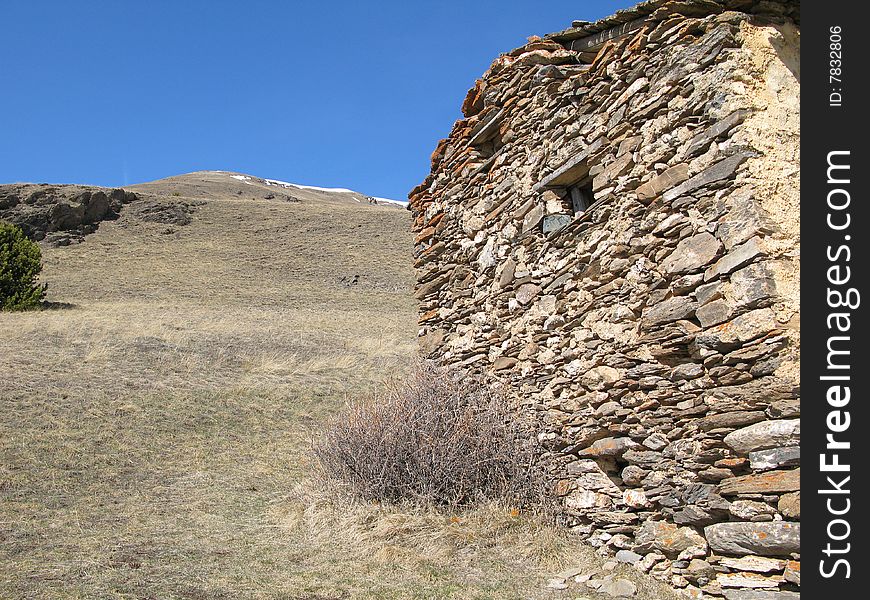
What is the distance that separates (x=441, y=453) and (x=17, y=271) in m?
22.2

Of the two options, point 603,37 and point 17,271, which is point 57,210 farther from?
point 603,37

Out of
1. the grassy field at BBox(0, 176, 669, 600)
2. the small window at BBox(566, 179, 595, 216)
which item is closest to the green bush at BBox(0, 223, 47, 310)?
the grassy field at BBox(0, 176, 669, 600)

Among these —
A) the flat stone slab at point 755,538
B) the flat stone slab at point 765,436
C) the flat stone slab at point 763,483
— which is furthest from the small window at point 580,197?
the flat stone slab at point 755,538

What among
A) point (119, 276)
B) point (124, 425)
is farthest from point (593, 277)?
point (119, 276)

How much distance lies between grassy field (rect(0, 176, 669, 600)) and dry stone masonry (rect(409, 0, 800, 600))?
644mm

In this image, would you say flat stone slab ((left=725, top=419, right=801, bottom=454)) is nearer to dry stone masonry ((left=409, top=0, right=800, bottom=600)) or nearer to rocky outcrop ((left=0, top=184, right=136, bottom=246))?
dry stone masonry ((left=409, top=0, right=800, bottom=600))

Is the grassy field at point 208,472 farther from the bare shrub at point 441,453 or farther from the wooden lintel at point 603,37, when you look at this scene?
the wooden lintel at point 603,37

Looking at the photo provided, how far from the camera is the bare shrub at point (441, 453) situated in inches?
229

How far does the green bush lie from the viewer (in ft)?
70.9

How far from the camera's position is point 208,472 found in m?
8.58

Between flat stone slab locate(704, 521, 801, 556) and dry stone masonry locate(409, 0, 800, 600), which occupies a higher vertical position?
dry stone masonry locate(409, 0, 800, 600)

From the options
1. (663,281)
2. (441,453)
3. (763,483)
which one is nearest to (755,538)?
(763,483)

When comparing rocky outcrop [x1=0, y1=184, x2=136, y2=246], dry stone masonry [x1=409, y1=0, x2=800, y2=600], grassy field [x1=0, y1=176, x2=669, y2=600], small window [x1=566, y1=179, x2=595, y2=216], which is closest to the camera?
dry stone masonry [x1=409, y1=0, x2=800, y2=600]

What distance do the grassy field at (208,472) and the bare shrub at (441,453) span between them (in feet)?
0.82
